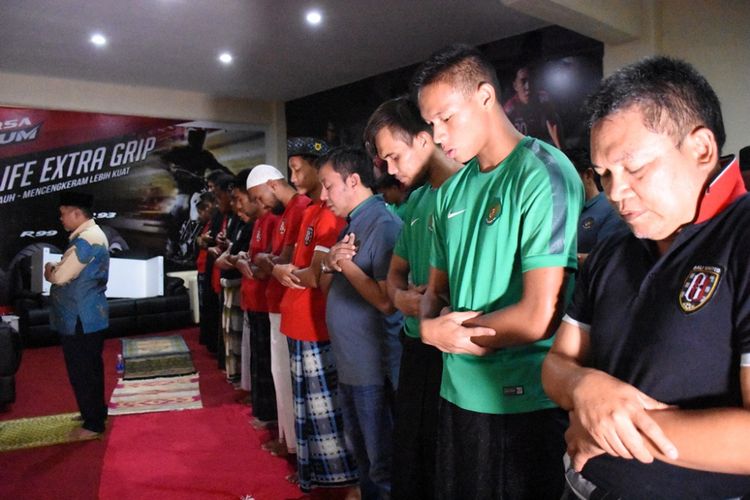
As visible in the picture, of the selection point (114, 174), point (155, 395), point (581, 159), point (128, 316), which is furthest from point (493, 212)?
point (114, 174)

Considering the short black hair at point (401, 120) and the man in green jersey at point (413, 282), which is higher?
the short black hair at point (401, 120)

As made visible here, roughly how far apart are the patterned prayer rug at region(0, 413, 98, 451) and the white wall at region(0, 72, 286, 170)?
14.4 feet

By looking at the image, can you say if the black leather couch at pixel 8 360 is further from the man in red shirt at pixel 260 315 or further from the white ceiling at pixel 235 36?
the white ceiling at pixel 235 36

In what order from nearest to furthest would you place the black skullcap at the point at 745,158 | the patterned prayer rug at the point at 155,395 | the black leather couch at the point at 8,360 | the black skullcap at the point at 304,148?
the black skullcap at the point at 745,158 < the black skullcap at the point at 304,148 < the black leather couch at the point at 8,360 < the patterned prayer rug at the point at 155,395

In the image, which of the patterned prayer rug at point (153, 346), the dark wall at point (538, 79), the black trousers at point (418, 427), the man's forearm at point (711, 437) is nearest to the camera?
the man's forearm at point (711, 437)

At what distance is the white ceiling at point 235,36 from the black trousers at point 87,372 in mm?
2712

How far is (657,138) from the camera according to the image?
0.89 m

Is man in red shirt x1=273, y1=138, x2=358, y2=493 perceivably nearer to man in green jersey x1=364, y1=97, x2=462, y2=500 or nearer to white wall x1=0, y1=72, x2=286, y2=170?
man in green jersey x1=364, y1=97, x2=462, y2=500

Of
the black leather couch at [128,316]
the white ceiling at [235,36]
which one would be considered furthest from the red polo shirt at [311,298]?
the black leather couch at [128,316]

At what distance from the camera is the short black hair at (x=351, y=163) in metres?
2.22

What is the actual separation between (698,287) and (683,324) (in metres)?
0.06

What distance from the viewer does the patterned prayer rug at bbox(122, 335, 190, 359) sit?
607 cm

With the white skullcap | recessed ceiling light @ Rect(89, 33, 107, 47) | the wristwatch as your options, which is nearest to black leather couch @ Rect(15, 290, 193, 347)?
recessed ceiling light @ Rect(89, 33, 107, 47)

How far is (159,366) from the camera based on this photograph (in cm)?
549
